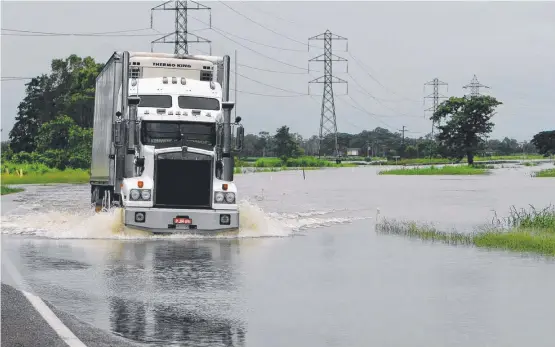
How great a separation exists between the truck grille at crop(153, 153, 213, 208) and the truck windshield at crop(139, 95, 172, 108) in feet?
5.20

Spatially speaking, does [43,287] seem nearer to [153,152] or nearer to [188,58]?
[153,152]

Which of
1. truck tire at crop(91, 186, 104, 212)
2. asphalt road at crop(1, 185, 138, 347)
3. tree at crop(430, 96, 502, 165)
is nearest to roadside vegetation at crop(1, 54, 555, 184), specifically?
tree at crop(430, 96, 502, 165)

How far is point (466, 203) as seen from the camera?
140 feet

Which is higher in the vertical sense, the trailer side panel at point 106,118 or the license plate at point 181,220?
the trailer side panel at point 106,118

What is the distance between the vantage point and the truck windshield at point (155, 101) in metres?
24.1

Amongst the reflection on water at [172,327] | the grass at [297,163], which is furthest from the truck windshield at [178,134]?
the grass at [297,163]

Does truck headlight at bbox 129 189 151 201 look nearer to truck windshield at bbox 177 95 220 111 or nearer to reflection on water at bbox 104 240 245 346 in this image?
reflection on water at bbox 104 240 245 346

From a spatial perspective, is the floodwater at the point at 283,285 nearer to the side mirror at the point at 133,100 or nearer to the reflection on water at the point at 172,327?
the reflection on water at the point at 172,327

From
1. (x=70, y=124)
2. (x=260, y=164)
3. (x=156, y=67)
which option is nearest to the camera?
(x=156, y=67)

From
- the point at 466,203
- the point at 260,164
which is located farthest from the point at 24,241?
the point at 260,164

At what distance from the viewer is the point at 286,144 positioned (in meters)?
168

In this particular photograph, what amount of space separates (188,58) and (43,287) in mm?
12199

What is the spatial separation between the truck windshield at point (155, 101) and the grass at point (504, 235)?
705 cm

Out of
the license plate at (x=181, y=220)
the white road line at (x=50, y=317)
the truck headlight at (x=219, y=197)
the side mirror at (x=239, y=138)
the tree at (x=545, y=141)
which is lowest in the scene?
the white road line at (x=50, y=317)
